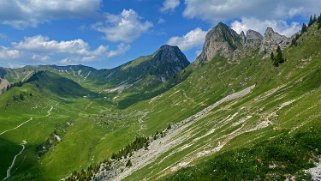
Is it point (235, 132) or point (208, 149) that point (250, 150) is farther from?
point (235, 132)

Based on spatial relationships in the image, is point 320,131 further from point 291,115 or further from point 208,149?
point 208,149

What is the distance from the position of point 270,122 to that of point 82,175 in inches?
3796

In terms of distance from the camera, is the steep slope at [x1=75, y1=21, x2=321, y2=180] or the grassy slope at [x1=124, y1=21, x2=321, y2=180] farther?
the grassy slope at [x1=124, y1=21, x2=321, y2=180]

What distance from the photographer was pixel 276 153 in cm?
4200


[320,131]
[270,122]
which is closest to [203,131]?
[270,122]

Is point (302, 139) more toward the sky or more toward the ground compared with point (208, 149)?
more toward the sky

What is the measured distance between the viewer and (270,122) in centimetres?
8644

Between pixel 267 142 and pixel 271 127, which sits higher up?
pixel 267 142

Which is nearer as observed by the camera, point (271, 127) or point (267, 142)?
point (267, 142)

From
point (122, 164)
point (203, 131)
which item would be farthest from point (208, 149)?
point (122, 164)

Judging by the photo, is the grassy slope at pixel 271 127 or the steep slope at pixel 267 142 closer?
the steep slope at pixel 267 142

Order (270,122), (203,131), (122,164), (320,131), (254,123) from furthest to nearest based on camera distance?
1. (122,164)
2. (203,131)
3. (254,123)
4. (270,122)
5. (320,131)

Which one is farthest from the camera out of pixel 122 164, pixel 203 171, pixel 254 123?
pixel 122 164

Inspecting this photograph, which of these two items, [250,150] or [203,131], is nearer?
[250,150]
